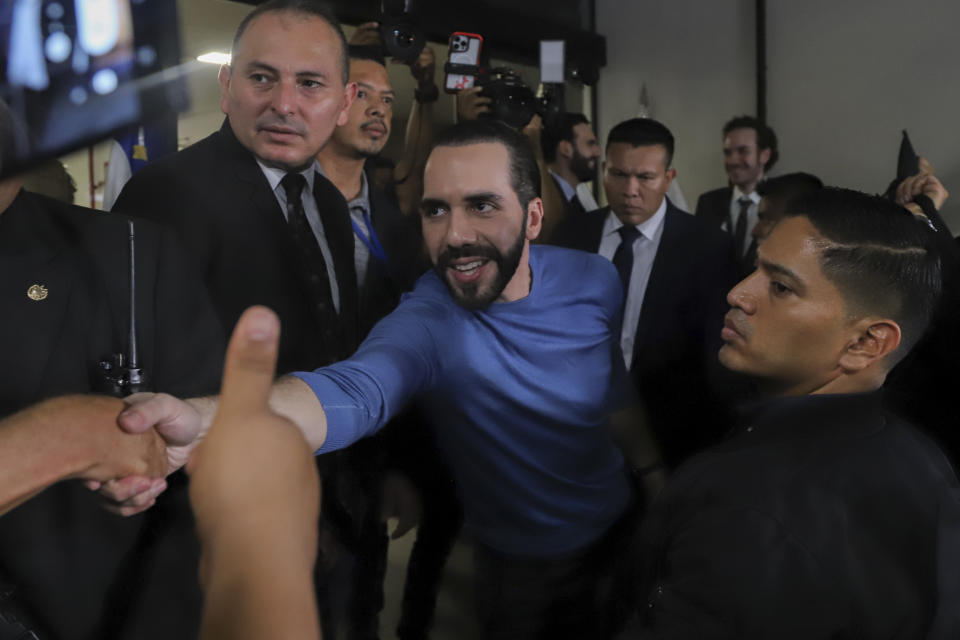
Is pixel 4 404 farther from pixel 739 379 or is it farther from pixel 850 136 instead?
pixel 850 136

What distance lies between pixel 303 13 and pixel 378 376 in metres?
0.42

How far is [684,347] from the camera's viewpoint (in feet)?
4.95

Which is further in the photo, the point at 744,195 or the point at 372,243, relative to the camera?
the point at 744,195

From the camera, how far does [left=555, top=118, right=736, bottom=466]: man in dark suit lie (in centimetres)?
150

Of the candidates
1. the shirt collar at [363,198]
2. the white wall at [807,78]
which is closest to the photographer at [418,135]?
the shirt collar at [363,198]

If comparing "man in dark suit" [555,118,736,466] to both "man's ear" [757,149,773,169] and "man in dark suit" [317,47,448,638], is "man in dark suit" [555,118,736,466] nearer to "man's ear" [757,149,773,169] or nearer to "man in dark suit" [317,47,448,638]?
"man in dark suit" [317,47,448,638]

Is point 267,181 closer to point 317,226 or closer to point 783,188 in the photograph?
point 317,226

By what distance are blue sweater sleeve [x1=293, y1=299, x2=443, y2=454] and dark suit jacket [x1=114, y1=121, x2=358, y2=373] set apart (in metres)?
0.09

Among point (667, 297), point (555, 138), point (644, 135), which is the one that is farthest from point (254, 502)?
point (555, 138)

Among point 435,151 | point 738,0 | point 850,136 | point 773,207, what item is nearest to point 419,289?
point 435,151

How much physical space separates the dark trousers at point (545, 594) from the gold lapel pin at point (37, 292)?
2.04 feet

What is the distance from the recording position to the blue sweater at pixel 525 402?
94cm

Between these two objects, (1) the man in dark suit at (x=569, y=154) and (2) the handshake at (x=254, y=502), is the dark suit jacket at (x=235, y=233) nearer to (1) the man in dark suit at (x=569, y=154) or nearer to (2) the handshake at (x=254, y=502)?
(2) the handshake at (x=254, y=502)

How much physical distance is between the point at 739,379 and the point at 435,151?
0.83m
